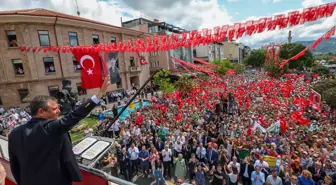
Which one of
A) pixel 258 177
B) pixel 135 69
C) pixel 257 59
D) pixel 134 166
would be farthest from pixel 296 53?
pixel 134 166

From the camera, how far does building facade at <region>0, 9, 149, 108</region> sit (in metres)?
20.8

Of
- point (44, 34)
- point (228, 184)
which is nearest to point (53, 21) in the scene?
point (44, 34)

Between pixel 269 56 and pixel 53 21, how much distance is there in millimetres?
40447

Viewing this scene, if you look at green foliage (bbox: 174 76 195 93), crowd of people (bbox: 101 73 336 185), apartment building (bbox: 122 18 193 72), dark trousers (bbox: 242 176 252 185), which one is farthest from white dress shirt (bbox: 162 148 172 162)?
apartment building (bbox: 122 18 193 72)

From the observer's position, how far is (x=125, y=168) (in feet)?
29.4

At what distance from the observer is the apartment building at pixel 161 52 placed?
4147cm

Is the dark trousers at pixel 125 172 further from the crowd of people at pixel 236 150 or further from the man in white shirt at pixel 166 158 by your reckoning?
the man in white shirt at pixel 166 158

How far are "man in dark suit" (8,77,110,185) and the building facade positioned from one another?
79.1 feet

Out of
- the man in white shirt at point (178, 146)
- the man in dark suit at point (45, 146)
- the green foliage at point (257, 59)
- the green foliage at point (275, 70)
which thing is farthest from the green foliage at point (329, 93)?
the green foliage at point (257, 59)

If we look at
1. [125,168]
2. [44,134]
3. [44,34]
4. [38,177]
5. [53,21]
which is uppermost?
[53,21]

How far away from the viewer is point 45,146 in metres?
1.79

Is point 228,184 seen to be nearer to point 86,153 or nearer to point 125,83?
point 86,153

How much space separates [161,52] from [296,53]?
122ft

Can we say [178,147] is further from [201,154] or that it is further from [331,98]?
[331,98]
